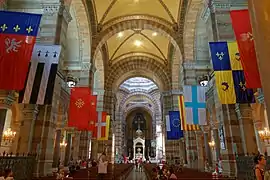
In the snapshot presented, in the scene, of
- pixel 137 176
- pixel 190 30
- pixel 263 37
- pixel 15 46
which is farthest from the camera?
pixel 190 30

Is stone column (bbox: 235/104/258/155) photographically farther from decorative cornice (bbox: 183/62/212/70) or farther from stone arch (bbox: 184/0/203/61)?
stone arch (bbox: 184/0/203/61)

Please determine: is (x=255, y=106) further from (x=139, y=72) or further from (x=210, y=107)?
(x=139, y=72)

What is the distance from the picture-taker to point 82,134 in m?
17.0

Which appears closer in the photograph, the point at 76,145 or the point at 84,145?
the point at 76,145

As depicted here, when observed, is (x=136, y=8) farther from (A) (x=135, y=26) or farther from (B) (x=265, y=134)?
(B) (x=265, y=134)

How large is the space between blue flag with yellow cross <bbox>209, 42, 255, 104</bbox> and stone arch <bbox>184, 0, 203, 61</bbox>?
29.4 feet

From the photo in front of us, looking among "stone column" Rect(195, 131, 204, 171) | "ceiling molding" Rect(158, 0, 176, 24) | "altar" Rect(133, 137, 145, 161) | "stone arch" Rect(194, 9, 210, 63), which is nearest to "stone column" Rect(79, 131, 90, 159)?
"stone column" Rect(195, 131, 204, 171)

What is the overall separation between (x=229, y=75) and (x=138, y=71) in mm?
21182

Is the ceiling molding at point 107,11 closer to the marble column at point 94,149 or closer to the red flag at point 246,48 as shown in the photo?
the marble column at point 94,149

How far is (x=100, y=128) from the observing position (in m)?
18.0

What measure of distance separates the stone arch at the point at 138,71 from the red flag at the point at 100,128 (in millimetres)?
7792

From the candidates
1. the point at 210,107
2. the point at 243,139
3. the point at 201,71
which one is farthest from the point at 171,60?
the point at 243,139

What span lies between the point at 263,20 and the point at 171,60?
74.1 feet

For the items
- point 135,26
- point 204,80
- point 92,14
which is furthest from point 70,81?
point 204,80
